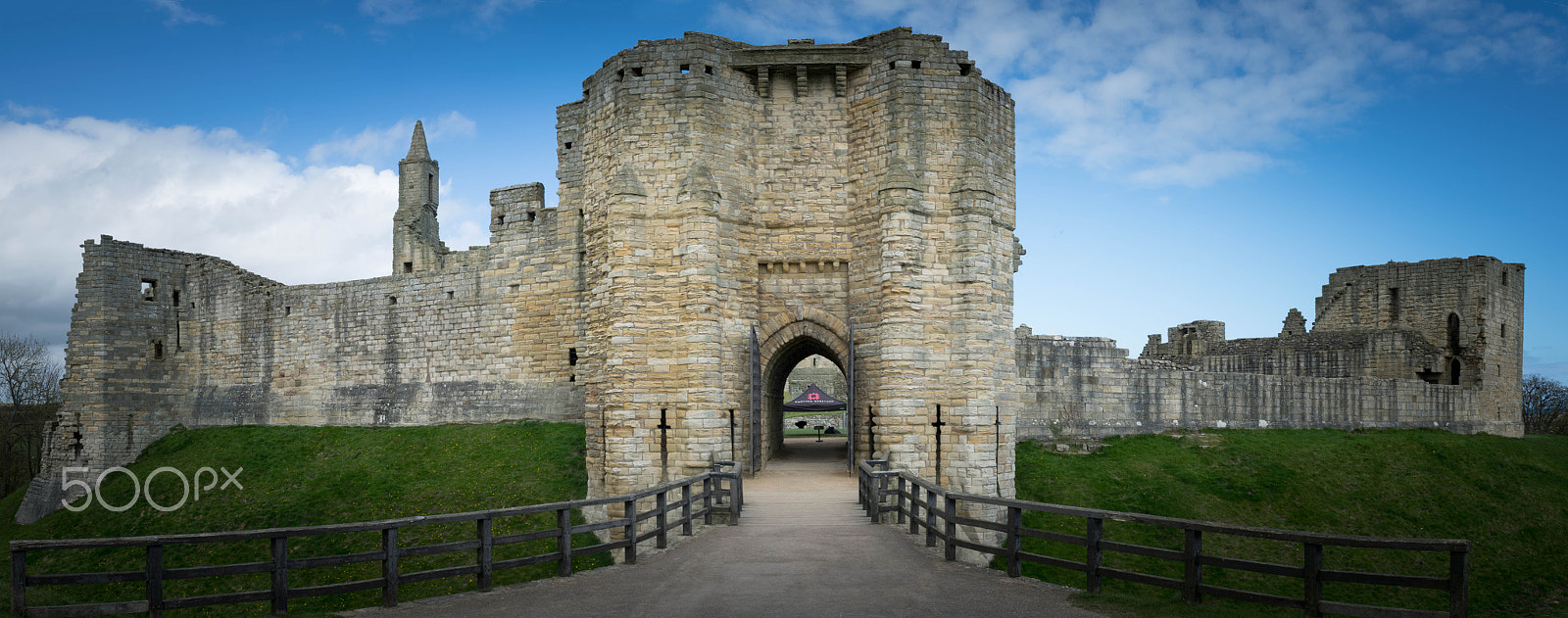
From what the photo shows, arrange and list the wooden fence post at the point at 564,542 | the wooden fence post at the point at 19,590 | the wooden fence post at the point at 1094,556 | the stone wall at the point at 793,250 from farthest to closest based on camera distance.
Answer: the stone wall at the point at 793,250, the wooden fence post at the point at 564,542, the wooden fence post at the point at 1094,556, the wooden fence post at the point at 19,590

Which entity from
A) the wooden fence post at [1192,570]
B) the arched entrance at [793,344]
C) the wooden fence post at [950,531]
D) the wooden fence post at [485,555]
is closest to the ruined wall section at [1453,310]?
the arched entrance at [793,344]

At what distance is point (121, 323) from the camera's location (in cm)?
3131

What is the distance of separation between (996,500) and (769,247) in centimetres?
1033

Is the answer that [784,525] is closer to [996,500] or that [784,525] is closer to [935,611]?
[996,500]

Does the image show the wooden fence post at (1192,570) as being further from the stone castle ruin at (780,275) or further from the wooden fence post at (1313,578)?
the stone castle ruin at (780,275)

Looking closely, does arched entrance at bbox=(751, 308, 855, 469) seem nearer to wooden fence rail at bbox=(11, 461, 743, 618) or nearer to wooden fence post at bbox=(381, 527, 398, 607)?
wooden fence rail at bbox=(11, 461, 743, 618)

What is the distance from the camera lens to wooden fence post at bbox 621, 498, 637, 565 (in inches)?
441

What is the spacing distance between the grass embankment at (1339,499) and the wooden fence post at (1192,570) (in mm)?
8639

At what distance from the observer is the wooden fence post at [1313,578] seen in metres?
7.74

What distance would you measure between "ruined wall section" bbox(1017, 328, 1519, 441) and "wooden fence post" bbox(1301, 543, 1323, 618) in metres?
17.3

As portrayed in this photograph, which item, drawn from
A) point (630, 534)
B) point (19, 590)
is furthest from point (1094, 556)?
point (19, 590)

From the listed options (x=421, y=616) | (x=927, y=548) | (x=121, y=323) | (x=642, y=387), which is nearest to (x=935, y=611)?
(x=927, y=548)

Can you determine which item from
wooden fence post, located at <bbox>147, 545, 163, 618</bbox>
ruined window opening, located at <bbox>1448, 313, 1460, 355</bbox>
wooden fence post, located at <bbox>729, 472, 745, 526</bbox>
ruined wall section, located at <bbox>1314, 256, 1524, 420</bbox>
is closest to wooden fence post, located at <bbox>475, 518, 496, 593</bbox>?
wooden fence post, located at <bbox>147, 545, 163, 618</bbox>

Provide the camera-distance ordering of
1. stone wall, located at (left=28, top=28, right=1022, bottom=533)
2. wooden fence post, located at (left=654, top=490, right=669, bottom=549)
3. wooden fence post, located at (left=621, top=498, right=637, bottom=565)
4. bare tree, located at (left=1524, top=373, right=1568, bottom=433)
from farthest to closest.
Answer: bare tree, located at (left=1524, top=373, right=1568, bottom=433) → stone wall, located at (left=28, top=28, right=1022, bottom=533) → wooden fence post, located at (left=654, top=490, right=669, bottom=549) → wooden fence post, located at (left=621, top=498, right=637, bottom=565)
